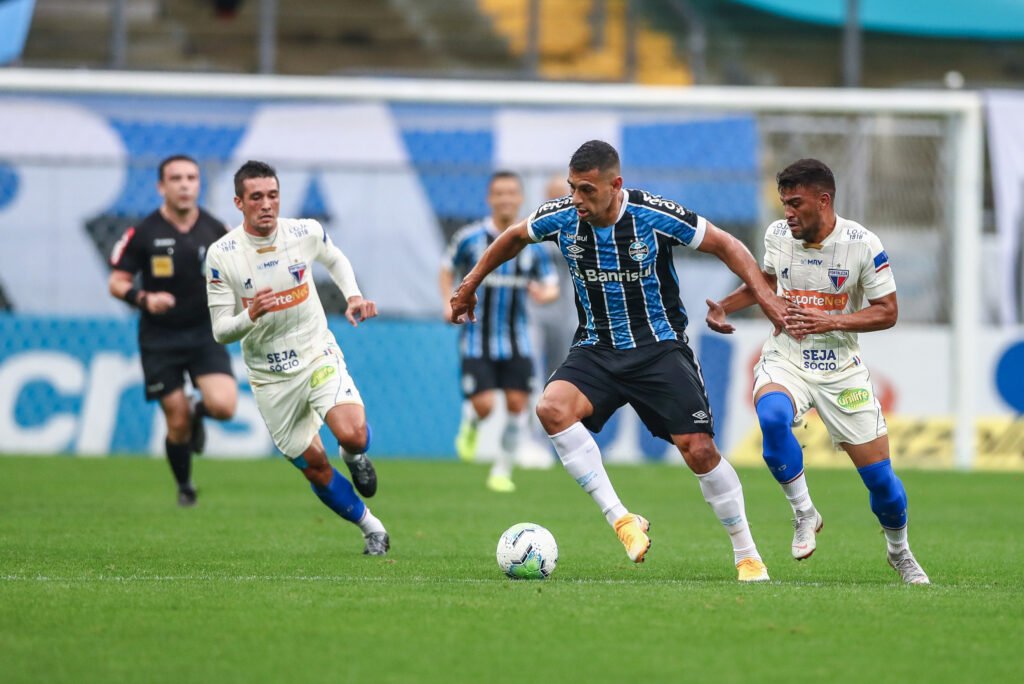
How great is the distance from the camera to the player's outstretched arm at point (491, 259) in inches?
312

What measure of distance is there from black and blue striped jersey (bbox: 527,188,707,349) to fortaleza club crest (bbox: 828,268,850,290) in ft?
2.43

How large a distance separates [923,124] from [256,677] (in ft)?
49.1

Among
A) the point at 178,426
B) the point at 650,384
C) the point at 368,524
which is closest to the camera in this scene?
the point at 650,384

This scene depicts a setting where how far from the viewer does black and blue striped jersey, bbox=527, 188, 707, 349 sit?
7770 mm

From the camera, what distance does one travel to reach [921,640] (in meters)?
6.11

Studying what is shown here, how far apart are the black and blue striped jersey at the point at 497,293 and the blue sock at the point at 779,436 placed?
20.4ft

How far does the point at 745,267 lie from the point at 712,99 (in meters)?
10.4

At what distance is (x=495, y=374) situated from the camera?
14094 millimetres

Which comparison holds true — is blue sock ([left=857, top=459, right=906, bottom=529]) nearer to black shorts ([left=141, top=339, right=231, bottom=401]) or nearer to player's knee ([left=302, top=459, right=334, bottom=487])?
player's knee ([left=302, top=459, right=334, bottom=487])

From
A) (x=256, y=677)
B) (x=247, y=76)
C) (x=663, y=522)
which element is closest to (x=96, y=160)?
(x=247, y=76)

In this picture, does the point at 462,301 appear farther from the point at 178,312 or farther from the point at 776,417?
the point at 178,312

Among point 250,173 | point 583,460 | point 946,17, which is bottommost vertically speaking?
point 583,460

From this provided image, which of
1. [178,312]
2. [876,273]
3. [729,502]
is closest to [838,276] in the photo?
[876,273]

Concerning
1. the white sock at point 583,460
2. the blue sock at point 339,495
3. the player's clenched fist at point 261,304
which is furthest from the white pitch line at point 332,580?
the player's clenched fist at point 261,304
